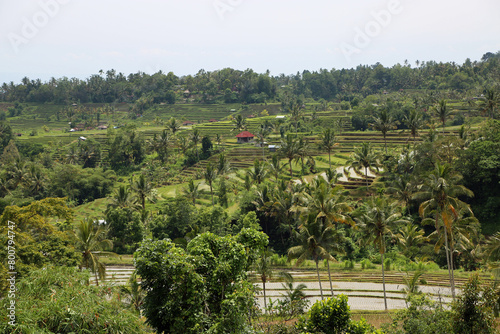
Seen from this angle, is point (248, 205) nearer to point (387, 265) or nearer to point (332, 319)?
point (387, 265)

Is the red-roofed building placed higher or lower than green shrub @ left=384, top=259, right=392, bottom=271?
higher

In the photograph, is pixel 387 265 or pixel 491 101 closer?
A: pixel 387 265

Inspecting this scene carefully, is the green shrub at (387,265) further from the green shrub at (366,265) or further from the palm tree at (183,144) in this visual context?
the palm tree at (183,144)

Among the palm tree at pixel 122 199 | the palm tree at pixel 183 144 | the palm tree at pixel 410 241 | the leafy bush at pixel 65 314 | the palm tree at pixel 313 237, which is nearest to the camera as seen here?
the leafy bush at pixel 65 314

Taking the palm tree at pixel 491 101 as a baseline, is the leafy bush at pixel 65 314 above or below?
below

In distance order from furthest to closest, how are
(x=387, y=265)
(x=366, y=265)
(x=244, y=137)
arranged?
1. (x=244, y=137)
2. (x=366, y=265)
3. (x=387, y=265)

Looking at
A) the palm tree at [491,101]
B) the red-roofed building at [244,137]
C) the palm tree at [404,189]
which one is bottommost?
the palm tree at [404,189]

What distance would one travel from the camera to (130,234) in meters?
34.3

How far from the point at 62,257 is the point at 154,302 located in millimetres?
11563

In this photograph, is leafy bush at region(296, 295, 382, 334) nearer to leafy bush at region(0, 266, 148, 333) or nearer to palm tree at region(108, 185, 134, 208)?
leafy bush at region(0, 266, 148, 333)

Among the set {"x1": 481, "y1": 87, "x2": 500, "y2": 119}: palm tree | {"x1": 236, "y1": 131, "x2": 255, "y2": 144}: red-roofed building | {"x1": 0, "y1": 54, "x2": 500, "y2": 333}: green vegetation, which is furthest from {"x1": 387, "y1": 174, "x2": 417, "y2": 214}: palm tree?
{"x1": 236, "y1": 131, "x2": 255, "y2": 144}: red-roofed building

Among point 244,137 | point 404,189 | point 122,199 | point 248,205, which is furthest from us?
point 244,137

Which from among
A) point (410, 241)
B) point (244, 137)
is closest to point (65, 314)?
point (410, 241)

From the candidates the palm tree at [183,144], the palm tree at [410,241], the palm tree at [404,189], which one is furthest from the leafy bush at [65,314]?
the palm tree at [183,144]
